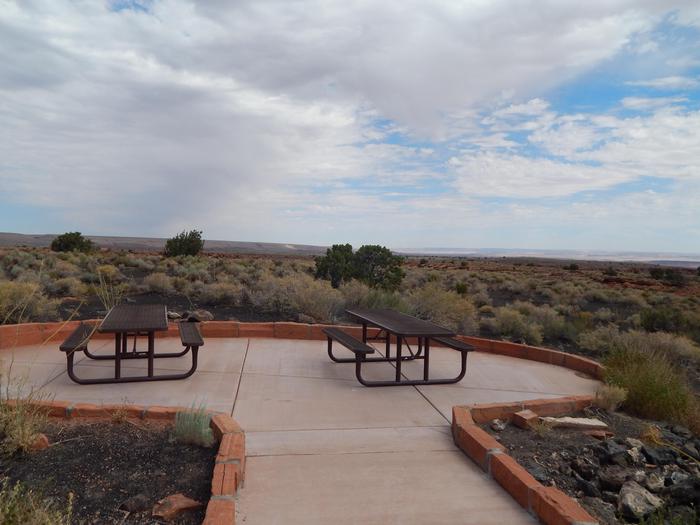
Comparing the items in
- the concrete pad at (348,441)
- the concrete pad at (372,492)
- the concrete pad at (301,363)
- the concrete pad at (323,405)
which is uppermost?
the concrete pad at (301,363)

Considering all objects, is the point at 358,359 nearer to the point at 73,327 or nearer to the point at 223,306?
the point at 73,327

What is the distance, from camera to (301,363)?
763 centimetres

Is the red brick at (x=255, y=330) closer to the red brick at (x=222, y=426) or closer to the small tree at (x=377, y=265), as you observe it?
the red brick at (x=222, y=426)

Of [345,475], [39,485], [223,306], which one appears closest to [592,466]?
[345,475]

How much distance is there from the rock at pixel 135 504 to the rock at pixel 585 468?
3284 millimetres

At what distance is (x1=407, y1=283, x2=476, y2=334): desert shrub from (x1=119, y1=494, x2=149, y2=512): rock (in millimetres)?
8778

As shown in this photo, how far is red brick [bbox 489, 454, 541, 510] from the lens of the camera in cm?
387

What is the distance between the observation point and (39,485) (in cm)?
366

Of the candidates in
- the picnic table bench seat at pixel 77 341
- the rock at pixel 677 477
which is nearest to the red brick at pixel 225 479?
the picnic table bench seat at pixel 77 341

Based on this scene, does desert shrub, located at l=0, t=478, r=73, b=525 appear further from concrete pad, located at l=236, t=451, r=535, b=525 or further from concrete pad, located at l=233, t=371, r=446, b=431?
concrete pad, located at l=233, t=371, r=446, b=431

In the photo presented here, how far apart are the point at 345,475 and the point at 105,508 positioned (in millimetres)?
1652

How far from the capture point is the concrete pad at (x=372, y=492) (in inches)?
143

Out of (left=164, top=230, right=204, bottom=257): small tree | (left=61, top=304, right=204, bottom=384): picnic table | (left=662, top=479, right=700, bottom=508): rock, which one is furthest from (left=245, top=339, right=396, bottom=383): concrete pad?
(left=164, top=230, right=204, bottom=257): small tree

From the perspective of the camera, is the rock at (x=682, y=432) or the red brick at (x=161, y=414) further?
the rock at (x=682, y=432)
